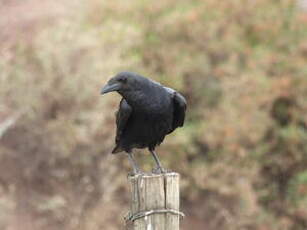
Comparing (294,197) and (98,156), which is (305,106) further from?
(98,156)

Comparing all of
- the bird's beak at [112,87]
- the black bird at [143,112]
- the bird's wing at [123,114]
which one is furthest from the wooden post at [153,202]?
the bird's wing at [123,114]

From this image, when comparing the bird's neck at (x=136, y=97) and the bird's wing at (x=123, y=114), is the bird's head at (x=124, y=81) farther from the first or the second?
the bird's wing at (x=123, y=114)

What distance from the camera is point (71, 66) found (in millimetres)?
10367

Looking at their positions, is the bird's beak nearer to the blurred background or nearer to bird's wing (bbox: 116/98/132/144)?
bird's wing (bbox: 116/98/132/144)

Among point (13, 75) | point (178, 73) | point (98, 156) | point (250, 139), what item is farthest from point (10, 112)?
point (250, 139)

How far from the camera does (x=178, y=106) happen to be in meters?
4.80

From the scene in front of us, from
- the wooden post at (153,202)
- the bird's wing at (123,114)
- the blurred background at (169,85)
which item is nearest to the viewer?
the wooden post at (153,202)

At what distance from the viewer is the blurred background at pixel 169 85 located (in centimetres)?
995

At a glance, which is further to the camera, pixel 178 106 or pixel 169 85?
pixel 169 85

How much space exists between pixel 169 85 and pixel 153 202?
767 cm

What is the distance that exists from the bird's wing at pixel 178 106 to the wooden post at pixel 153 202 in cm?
108

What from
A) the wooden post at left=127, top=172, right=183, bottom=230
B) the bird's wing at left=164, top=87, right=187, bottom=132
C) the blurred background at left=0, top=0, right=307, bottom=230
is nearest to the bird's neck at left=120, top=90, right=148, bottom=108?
the bird's wing at left=164, top=87, right=187, bottom=132

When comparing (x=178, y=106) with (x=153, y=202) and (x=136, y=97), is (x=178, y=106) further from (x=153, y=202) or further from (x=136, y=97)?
(x=153, y=202)

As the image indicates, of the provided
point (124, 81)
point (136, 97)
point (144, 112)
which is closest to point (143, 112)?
point (144, 112)
